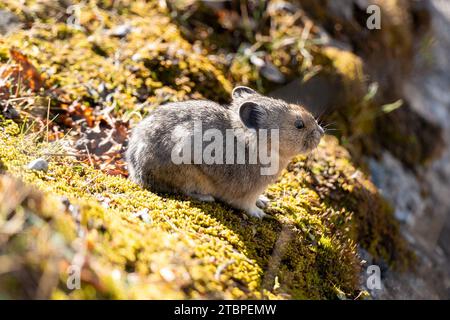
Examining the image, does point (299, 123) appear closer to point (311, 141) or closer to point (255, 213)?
point (311, 141)

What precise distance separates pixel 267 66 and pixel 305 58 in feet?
2.74

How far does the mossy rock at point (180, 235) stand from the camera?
4066 millimetres

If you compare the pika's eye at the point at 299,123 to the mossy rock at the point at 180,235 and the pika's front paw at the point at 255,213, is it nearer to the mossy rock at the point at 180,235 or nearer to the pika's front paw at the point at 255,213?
the mossy rock at the point at 180,235

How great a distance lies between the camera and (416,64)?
13102 millimetres

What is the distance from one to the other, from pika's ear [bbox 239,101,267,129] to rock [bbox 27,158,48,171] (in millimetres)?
2493

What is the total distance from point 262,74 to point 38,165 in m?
4.94

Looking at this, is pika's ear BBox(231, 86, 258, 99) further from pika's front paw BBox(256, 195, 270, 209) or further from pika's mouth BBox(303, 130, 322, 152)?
pika's front paw BBox(256, 195, 270, 209)

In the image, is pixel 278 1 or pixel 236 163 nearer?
pixel 236 163

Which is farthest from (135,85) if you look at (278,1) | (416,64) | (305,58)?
(416,64)

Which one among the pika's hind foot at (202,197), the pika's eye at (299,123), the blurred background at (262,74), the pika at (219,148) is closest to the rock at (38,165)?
the blurred background at (262,74)

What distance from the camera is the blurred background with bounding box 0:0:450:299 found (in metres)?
8.02

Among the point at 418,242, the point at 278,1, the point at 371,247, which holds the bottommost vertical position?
the point at 418,242

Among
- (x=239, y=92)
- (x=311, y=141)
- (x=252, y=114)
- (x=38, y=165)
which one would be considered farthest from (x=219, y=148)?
(x=38, y=165)
